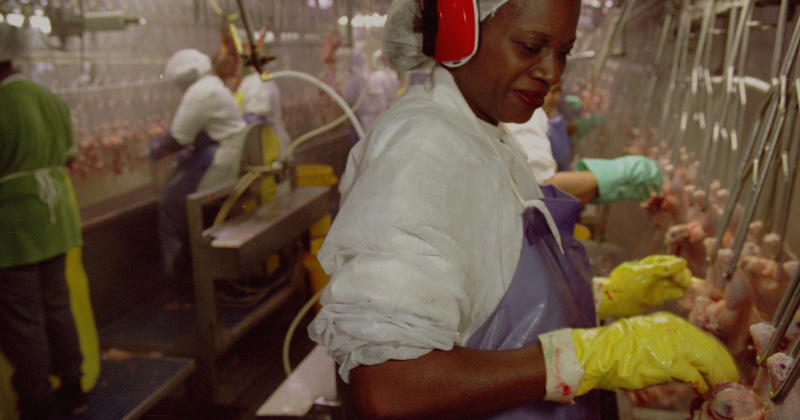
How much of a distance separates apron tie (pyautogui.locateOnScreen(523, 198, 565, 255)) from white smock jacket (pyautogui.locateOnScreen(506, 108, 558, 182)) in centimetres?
107

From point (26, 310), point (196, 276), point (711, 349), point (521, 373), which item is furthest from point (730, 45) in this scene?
point (26, 310)

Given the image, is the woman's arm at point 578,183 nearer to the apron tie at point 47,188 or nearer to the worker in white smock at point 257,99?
the apron tie at point 47,188

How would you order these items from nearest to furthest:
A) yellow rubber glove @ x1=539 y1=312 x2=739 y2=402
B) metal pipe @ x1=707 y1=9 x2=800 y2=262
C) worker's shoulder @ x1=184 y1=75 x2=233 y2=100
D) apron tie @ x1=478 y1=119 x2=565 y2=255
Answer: yellow rubber glove @ x1=539 y1=312 x2=739 y2=402 → apron tie @ x1=478 y1=119 x2=565 y2=255 → metal pipe @ x1=707 y1=9 x2=800 y2=262 → worker's shoulder @ x1=184 y1=75 x2=233 y2=100

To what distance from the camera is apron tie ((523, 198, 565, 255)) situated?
1095 mm

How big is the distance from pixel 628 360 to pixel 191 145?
3.97 metres

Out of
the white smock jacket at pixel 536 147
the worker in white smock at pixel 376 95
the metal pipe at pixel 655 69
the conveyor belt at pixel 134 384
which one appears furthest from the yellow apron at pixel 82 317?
the worker in white smock at pixel 376 95

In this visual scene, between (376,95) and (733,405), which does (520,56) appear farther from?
(376,95)

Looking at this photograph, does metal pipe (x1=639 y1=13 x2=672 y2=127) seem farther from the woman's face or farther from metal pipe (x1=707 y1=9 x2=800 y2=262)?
the woman's face

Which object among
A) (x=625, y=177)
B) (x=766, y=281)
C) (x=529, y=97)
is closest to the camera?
(x=529, y=97)

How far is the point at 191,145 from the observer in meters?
4.21

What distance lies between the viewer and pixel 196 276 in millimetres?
2869

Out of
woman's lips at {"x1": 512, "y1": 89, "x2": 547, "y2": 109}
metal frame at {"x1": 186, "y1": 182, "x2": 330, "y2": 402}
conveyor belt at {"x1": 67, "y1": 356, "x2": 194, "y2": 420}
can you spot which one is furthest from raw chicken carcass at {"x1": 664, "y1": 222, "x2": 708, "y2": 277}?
conveyor belt at {"x1": 67, "y1": 356, "x2": 194, "y2": 420}

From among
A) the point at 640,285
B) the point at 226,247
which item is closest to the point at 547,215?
the point at 640,285

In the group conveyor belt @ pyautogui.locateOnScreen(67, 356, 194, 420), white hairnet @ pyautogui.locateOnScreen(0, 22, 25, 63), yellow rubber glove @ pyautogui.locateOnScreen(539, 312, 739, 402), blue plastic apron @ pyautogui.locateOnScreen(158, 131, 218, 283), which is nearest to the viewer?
yellow rubber glove @ pyautogui.locateOnScreen(539, 312, 739, 402)
